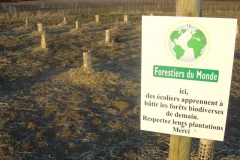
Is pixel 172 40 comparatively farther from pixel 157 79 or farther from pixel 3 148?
pixel 3 148

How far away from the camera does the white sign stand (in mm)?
1979

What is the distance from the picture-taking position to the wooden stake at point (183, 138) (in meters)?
2.10

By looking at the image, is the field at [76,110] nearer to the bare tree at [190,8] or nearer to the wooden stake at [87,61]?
the wooden stake at [87,61]

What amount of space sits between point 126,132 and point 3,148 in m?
2.33

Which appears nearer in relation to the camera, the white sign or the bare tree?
the white sign

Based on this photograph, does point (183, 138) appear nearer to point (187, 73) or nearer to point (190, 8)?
point (187, 73)

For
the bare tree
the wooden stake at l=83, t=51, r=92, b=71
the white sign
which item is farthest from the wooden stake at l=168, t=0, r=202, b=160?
the wooden stake at l=83, t=51, r=92, b=71

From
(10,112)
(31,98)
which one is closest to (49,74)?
(31,98)

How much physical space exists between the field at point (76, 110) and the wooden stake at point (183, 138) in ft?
7.81

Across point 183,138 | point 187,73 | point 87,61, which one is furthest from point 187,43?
point 87,61

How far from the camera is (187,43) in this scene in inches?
80.2

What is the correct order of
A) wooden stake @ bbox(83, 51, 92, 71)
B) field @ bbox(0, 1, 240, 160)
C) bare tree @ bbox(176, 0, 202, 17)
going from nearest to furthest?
1. bare tree @ bbox(176, 0, 202, 17)
2. field @ bbox(0, 1, 240, 160)
3. wooden stake @ bbox(83, 51, 92, 71)

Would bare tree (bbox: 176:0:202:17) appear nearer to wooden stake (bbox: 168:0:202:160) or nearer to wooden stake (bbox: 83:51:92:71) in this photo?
wooden stake (bbox: 168:0:202:160)

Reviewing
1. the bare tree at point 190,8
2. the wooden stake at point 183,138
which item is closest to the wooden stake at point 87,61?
the wooden stake at point 183,138
